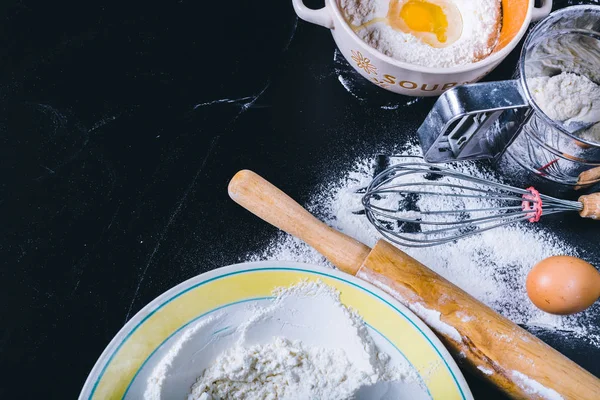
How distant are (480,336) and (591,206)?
0.30m

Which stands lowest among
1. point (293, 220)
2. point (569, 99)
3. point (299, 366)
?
point (299, 366)

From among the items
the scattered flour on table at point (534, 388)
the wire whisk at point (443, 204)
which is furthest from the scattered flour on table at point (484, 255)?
the scattered flour on table at point (534, 388)

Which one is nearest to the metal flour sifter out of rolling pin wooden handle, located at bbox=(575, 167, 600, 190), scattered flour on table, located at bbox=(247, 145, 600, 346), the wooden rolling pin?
rolling pin wooden handle, located at bbox=(575, 167, 600, 190)

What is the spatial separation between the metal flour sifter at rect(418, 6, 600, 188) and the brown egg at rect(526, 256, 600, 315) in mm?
157

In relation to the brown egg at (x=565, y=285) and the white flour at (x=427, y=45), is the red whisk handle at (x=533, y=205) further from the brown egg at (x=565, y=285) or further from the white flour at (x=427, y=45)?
the white flour at (x=427, y=45)

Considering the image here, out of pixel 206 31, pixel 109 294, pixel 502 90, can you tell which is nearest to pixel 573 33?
pixel 502 90

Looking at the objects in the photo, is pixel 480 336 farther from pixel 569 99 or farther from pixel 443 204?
pixel 569 99

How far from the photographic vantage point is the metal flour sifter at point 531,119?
0.88 meters

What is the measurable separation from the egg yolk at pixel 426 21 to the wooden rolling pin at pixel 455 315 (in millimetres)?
336

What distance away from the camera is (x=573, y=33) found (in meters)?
1.00

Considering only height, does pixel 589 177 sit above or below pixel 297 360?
above

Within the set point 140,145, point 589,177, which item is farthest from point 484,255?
point 140,145

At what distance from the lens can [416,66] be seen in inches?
36.0

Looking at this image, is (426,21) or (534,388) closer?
(534,388)
